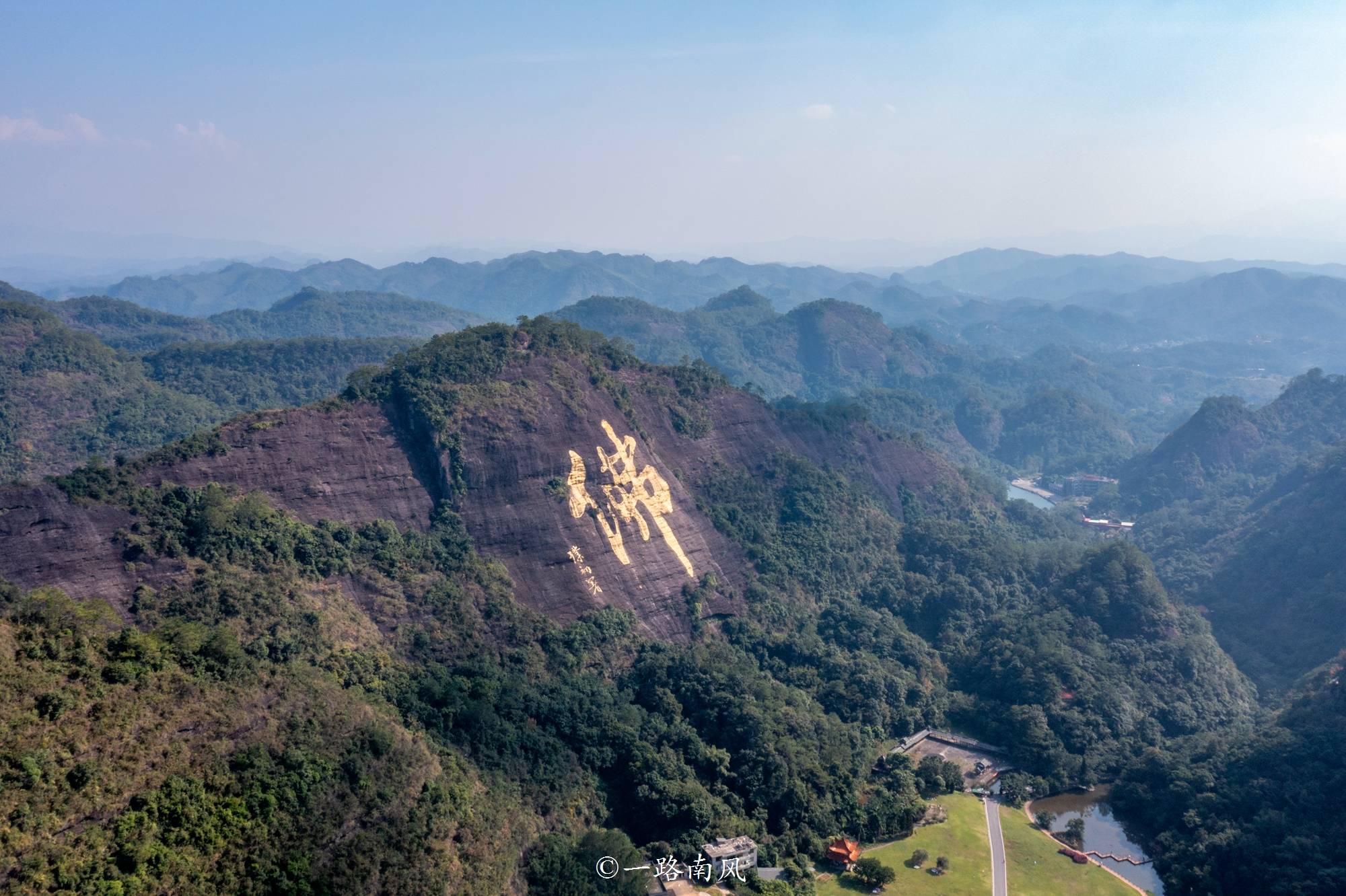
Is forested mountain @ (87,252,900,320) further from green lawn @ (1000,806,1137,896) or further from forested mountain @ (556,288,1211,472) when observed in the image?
green lawn @ (1000,806,1137,896)

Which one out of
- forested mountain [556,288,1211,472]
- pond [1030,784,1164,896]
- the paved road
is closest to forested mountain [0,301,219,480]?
forested mountain [556,288,1211,472]

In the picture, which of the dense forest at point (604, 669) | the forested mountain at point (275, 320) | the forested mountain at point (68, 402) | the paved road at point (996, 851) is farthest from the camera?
the forested mountain at point (275, 320)

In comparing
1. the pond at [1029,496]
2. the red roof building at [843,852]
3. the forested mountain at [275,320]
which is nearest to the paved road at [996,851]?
the red roof building at [843,852]

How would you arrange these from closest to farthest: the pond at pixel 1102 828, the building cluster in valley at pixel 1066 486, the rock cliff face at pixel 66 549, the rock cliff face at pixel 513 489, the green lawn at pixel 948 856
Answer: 1. the rock cliff face at pixel 66 549
2. the rock cliff face at pixel 513 489
3. the green lawn at pixel 948 856
4. the pond at pixel 1102 828
5. the building cluster in valley at pixel 1066 486

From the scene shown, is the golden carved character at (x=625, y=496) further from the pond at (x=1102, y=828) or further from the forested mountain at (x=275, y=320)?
the forested mountain at (x=275, y=320)

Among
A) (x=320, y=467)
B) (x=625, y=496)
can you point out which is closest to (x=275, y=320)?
(x=320, y=467)

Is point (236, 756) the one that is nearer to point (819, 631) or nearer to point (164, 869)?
point (164, 869)

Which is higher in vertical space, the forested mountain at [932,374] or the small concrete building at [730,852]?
the forested mountain at [932,374]
